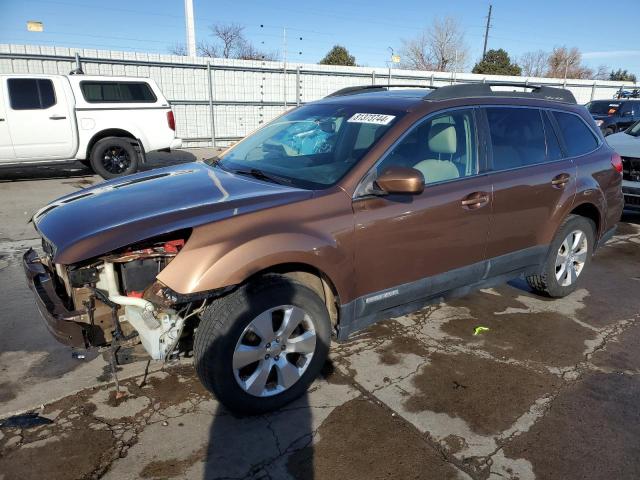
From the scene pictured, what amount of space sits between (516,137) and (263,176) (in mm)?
2102

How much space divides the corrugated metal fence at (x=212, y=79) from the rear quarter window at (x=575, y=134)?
1196 cm

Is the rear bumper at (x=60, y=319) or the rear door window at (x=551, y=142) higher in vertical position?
the rear door window at (x=551, y=142)

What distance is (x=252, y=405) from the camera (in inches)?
107

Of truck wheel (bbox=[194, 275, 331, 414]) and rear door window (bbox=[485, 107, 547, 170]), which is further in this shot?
rear door window (bbox=[485, 107, 547, 170])

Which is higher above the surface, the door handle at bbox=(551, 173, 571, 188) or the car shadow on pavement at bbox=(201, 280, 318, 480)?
the door handle at bbox=(551, 173, 571, 188)

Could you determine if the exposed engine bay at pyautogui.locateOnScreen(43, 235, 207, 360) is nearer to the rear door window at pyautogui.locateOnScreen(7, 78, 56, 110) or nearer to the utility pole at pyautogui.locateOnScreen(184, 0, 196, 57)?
the rear door window at pyautogui.locateOnScreen(7, 78, 56, 110)

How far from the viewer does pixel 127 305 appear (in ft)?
8.15

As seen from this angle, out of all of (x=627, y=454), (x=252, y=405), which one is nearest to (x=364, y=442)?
(x=252, y=405)

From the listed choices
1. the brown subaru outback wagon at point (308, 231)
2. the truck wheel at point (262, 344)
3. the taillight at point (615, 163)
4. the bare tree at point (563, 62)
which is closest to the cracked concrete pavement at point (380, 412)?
the truck wheel at point (262, 344)

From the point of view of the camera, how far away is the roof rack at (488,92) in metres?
3.49

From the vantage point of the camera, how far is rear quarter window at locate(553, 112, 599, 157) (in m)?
4.27

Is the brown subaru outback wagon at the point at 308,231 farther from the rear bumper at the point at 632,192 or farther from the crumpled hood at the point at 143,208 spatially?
the rear bumper at the point at 632,192

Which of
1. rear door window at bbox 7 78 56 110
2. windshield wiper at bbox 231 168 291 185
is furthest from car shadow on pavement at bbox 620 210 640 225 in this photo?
rear door window at bbox 7 78 56 110

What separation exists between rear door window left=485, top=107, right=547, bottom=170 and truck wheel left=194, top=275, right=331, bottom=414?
6.39 feet
